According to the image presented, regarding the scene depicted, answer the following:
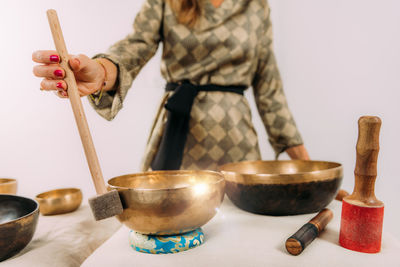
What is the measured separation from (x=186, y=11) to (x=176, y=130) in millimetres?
381

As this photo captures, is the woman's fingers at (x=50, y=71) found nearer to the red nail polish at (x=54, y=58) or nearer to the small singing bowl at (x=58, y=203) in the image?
the red nail polish at (x=54, y=58)

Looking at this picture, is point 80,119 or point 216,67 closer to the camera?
point 80,119

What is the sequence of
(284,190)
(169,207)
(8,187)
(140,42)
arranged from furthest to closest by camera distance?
(140,42), (8,187), (284,190), (169,207)

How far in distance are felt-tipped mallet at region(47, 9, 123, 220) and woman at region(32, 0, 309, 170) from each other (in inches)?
14.9

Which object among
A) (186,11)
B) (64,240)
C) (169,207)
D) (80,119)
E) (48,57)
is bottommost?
(64,240)

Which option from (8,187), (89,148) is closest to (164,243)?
(89,148)

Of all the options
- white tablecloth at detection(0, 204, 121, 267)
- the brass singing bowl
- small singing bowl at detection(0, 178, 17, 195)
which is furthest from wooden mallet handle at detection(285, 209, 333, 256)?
small singing bowl at detection(0, 178, 17, 195)

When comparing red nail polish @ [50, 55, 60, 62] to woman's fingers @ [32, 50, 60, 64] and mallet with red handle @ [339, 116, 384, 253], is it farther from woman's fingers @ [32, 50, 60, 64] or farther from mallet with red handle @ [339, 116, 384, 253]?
mallet with red handle @ [339, 116, 384, 253]

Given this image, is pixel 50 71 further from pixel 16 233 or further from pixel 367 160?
pixel 367 160

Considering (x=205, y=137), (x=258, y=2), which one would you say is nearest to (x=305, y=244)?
(x=205, y=137)

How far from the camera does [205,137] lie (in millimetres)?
989

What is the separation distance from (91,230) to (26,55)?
149cm

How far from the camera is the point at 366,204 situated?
456 mm

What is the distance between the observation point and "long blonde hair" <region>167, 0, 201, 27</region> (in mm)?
919
